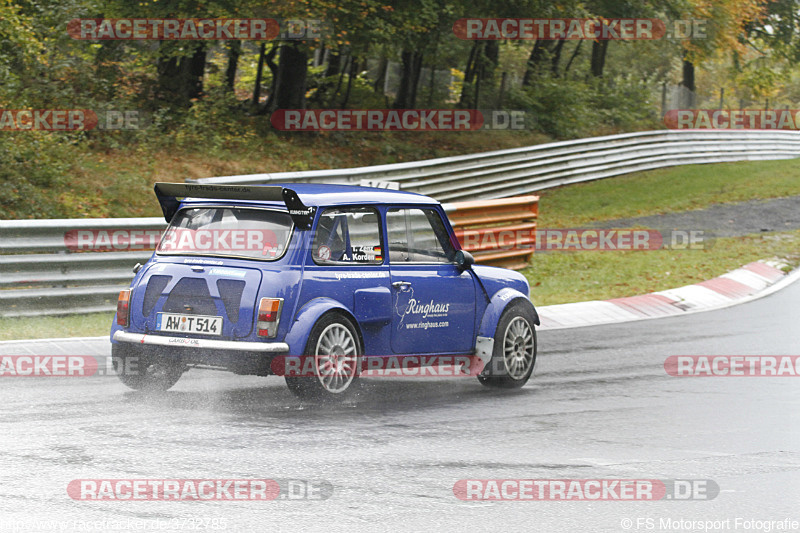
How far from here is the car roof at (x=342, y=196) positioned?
817cm

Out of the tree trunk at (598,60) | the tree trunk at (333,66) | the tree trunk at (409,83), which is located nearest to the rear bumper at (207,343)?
the tree trunk at (409,83)

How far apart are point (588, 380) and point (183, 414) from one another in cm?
411

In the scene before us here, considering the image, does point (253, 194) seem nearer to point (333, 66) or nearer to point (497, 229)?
point (497, 229)

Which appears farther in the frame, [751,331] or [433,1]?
[433,1]

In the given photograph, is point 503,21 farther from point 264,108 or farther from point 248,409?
point 248,409

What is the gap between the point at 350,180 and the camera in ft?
63.5

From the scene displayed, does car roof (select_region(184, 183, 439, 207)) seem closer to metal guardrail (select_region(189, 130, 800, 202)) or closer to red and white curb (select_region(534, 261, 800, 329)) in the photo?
red and white curb (select_region(534, 261, 800, 329))

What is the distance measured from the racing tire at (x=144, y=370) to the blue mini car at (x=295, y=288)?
0.01 meters

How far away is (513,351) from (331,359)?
2.21 metres

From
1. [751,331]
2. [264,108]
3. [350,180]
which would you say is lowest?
[751,331]

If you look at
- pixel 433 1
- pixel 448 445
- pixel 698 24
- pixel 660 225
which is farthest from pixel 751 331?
pixel 698 24

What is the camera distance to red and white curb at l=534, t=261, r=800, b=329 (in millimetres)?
14141

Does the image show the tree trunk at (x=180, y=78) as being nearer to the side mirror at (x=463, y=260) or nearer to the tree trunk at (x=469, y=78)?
the tree trunk at (x=469, y=78)

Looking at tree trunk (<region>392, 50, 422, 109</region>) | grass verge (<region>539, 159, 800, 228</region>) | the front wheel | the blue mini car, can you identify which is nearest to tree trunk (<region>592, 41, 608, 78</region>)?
grass verge (<region>539, 159, 800, 228</region>)
